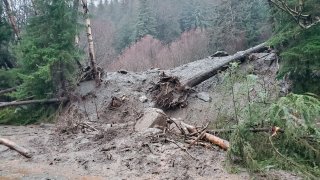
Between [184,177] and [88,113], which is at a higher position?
[184,177]

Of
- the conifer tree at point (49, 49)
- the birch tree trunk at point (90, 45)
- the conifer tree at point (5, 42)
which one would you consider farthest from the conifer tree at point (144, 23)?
the conifer tree at point (49, 49)

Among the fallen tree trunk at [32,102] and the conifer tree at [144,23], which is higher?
the fallen tree trunk at [32,102]

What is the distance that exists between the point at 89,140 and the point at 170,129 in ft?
6.94

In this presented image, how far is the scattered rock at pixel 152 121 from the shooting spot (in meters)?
9.30

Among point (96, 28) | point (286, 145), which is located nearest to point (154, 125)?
point (286, 145)

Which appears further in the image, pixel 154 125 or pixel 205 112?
pixel 205 112

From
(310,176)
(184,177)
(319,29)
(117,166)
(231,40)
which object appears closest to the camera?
(310,176)

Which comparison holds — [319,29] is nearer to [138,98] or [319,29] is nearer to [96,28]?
[138,98]

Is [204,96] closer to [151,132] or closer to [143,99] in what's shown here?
[143,99]

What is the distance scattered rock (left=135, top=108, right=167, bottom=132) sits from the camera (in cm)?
930

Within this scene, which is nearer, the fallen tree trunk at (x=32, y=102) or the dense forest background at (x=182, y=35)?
the fallen tree trunk at (x=32, y=102)

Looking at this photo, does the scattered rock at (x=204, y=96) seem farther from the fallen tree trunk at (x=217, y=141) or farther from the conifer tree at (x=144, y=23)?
the conifer tree at (x=144, y=23)

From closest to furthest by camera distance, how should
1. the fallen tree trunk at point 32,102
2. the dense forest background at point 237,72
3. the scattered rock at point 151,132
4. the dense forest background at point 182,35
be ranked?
the dense forest background at point 237,72, the scattered rock at point 151,132, the fallen tree trunk at point 32,102, the dense forest background at point 182,35

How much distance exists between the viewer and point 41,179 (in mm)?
7180
